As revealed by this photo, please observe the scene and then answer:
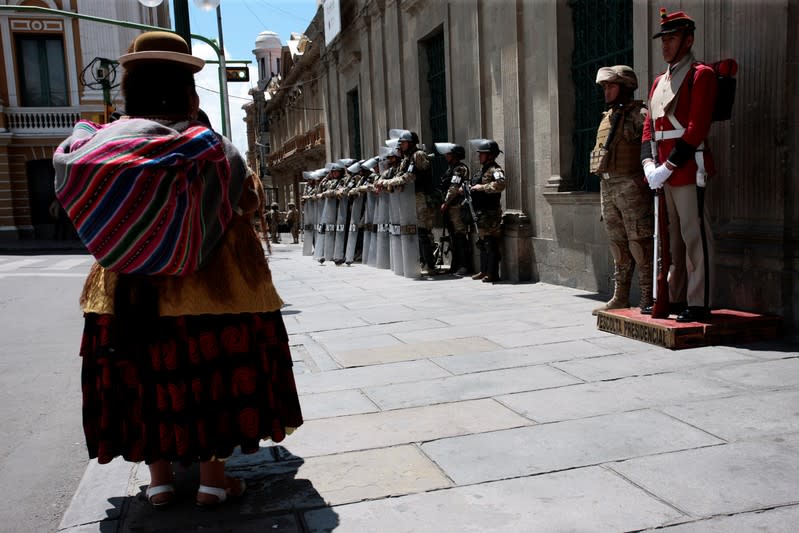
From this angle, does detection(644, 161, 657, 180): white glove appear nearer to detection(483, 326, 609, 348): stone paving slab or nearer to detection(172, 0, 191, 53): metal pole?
detection(483, 326, 609, 348): stone paving slab

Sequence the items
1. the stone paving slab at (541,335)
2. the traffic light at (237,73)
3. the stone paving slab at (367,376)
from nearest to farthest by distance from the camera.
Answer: the stone paving slab at (367,376)
the stone paving slab at (541,335)
the traffic light at (237,73)

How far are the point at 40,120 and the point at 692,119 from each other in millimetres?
31891

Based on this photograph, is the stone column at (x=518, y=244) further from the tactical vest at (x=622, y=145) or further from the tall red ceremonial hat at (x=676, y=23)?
the tall red ceremonial hat at (x=676, y=23)

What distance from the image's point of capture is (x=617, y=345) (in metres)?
5.28

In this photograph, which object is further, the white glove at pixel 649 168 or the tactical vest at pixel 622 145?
the tactical vest at pixel 622 145

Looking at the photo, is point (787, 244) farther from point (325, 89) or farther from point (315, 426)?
point (325, 89)

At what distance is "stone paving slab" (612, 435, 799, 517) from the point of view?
2600 millimetres

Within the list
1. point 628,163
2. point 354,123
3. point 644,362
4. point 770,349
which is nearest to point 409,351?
point 644,362

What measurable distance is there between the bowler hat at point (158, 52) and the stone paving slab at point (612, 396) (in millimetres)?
2406

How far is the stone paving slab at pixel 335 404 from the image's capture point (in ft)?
13.1

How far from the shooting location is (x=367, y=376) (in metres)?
4.82

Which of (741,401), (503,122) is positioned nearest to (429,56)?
(503,122)

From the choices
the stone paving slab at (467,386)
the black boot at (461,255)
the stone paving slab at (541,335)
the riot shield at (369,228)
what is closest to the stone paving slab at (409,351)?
the stone paving slab at (541,335)

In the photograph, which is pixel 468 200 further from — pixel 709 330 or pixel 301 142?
pixel 301 142
